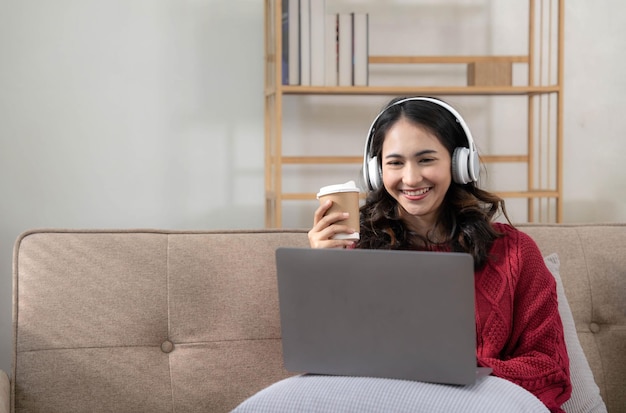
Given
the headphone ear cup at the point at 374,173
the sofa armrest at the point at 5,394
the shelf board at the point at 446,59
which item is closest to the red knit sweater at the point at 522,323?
the headphone ear cup at the point at 374,173

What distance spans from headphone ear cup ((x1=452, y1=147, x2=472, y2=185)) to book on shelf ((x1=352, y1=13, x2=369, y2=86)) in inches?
37.3

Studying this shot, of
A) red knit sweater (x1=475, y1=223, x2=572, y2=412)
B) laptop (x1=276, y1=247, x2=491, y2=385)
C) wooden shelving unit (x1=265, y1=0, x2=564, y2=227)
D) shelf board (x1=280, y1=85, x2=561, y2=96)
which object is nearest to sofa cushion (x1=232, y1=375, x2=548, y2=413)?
laptop (x1=276, y1=247, x2=491, y2=385)

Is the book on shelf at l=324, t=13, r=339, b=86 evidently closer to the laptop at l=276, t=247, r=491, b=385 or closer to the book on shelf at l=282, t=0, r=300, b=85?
the book on shelf at l=282, t=0, r=300, b=85

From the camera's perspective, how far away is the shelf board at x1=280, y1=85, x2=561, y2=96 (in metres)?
2.59

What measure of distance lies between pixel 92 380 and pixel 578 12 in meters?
2.04

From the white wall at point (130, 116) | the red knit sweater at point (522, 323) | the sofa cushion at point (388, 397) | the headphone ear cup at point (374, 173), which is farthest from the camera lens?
the white wall at point (130, 116)

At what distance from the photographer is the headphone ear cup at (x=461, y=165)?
170 centimetres

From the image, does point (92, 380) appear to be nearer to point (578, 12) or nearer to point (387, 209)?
point (387, 209)

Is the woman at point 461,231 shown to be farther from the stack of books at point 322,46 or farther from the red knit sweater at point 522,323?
the stack of books at point 322,46

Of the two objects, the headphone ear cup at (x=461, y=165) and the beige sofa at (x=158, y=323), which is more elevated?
the headphone ear cup at (x=461, y=165)

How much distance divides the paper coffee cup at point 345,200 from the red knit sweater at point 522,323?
30 centimetres

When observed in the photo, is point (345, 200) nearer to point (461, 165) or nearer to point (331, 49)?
point (461, 165)

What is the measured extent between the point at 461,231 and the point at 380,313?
511 millimetres

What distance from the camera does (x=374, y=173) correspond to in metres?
1.78
